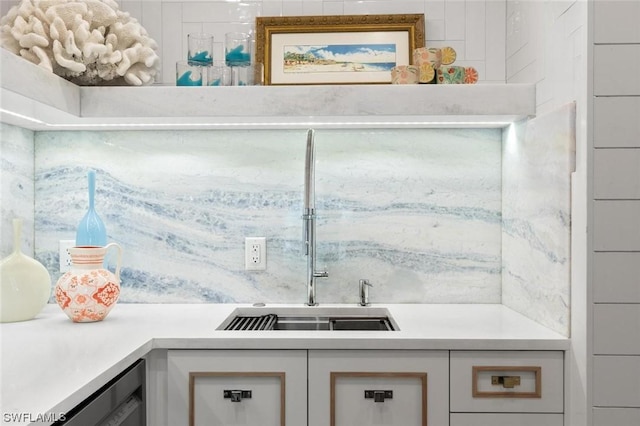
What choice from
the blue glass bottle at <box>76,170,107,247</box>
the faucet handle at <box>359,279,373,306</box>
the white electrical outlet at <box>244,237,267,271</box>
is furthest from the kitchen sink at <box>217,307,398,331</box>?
the blue glass bottle at <box>76,170,107,247</box>

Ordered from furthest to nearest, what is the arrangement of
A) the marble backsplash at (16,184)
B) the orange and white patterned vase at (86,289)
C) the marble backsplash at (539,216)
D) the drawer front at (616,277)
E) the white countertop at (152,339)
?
1. the marble backsplash at (16,184)
2. the orange and white patterned vase at (86,289)
3. the marble backsplash at (539,216)
4. the drawer front at (616,277)
5. the white countertop at (152,339)

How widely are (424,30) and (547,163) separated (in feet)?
2.57

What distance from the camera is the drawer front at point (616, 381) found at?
59.4 inches

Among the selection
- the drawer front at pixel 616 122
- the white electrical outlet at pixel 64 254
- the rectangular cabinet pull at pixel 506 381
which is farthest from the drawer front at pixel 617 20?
the white electrical outlet at pixel 64 254

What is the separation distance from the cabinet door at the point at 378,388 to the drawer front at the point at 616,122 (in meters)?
0.75

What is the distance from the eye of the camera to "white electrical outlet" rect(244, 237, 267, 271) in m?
2.21

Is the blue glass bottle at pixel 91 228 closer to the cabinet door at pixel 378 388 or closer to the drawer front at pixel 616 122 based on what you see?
the cabinet door at pixel 378 388

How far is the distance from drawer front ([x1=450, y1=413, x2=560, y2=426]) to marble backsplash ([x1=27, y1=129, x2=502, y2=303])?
0.61m

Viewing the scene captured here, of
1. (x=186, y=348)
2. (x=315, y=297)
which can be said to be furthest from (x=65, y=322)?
(x=315, y=297)

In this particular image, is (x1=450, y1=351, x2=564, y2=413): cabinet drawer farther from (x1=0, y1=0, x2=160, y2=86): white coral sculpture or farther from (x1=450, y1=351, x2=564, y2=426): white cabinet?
(x1=0, y1=0, x2=160, y2=86): white coral sculpture

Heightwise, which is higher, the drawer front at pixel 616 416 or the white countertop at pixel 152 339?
the white countertop at pixel 152 339

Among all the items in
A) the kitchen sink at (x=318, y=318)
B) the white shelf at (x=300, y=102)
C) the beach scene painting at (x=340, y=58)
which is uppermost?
the beach scene painting at (x=340, y=58)

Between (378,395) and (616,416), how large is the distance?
25.7 inches

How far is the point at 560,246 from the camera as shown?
1.67 m
